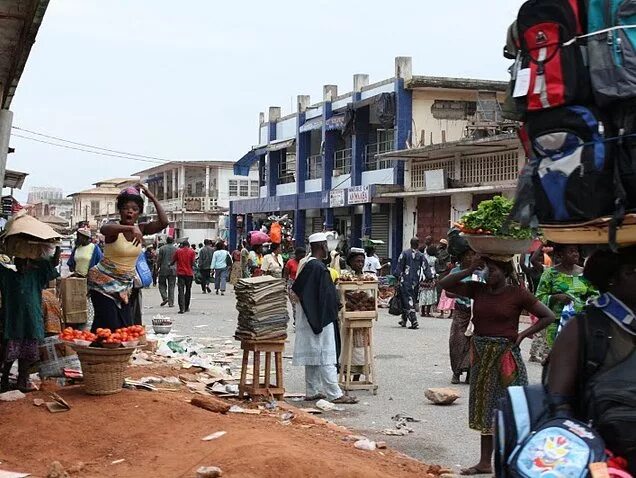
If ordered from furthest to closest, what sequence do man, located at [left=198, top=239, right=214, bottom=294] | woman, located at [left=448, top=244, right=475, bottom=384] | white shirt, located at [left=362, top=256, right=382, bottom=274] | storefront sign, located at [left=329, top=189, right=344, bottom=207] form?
storefront sign, located at [left=329, top=189, right=344, bottom=207], man, located at [left=198, top=239, right=214, bottom=294], white shirt, located at [left=362, top=256, right=382, bottom=274], woman, located at [left=448, top=244, right=475, bottom=384]

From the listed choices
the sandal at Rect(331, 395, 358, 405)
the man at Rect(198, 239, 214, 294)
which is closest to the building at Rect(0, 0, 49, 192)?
the sandal at Rect(331, 395, 358, 405)

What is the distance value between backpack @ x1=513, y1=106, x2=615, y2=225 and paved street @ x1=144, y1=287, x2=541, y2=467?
453 cm

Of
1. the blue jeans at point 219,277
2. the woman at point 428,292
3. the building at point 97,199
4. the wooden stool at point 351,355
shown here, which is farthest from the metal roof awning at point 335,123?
the building at point 97,199

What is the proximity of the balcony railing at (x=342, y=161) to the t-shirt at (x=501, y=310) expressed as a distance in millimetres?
29467

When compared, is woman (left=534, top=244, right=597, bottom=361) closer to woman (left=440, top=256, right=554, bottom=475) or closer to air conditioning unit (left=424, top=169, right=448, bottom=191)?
woman (left=440, top=256, right=554, bottom=475)

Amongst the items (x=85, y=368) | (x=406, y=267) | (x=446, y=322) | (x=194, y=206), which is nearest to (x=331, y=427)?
(x=85, y=368)

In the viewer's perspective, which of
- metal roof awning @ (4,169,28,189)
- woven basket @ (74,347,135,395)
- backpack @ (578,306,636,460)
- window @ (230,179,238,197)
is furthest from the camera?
window @ (230,179,238,197)

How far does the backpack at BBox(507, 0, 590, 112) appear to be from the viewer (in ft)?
10.3

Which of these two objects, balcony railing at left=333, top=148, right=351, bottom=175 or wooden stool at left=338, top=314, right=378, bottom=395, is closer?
wooden stool at left=338, top=314, right=378, bottom=395

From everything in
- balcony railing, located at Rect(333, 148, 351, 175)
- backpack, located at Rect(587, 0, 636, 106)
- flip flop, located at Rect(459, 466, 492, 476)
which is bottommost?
flip flop, located at Rect(459, 466, 492, 476)

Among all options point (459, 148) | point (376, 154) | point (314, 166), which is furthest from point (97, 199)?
point (459, 148)

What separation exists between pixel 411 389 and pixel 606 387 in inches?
316

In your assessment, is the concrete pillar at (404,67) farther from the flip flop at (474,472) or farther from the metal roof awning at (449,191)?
the flip flop at (474,472)

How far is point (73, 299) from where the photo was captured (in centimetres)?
1101
